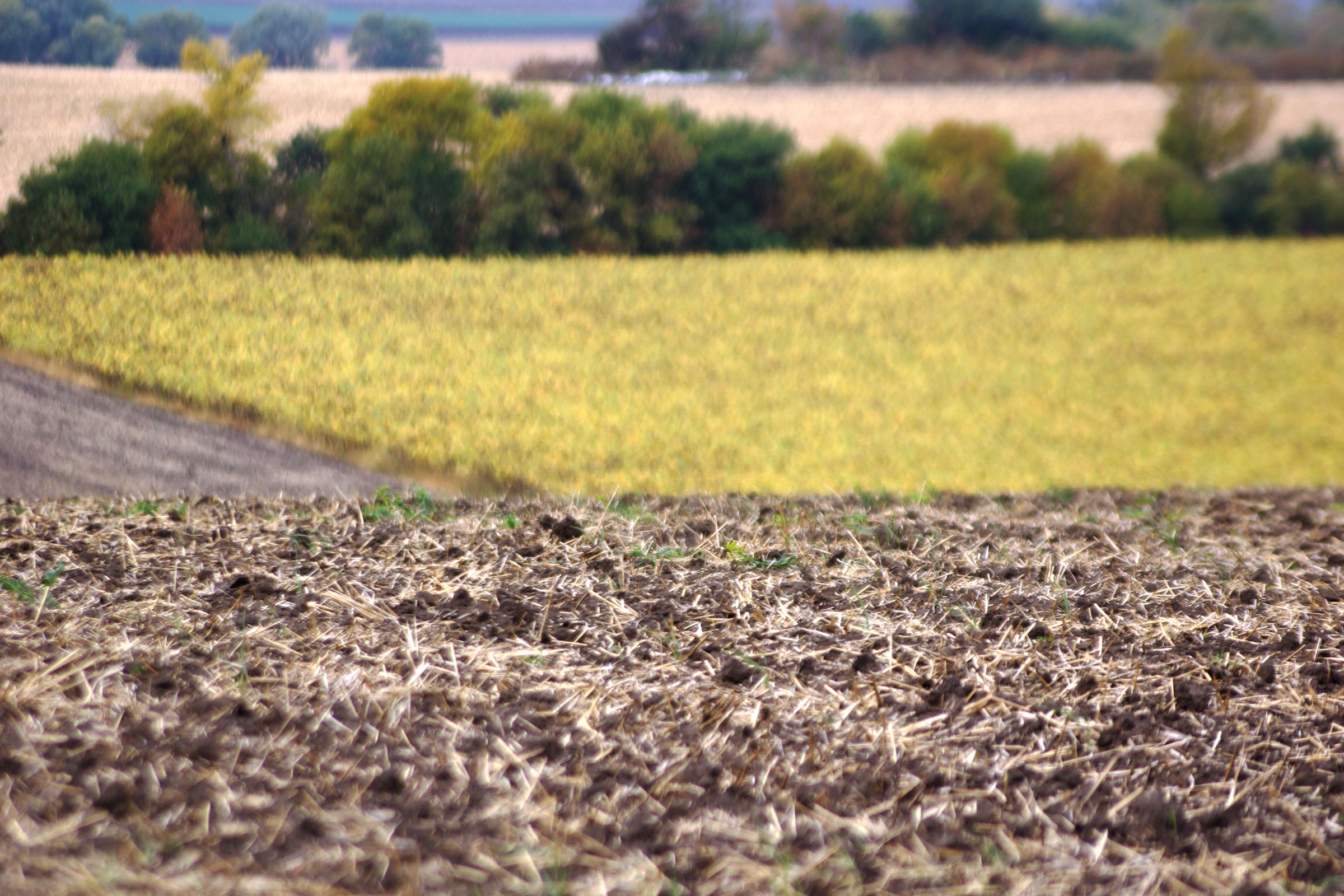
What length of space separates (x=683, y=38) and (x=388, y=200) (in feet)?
8.35

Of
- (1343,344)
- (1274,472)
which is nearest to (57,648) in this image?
(1274,472)

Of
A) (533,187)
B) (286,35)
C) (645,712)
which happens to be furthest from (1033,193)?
(645,712)

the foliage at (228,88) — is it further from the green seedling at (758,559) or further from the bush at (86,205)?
the green seedling at (758,559)

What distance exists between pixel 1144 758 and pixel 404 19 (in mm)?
5748

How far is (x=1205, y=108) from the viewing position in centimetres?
955

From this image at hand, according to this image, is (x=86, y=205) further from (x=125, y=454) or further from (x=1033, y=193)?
(x=1033, y=193)

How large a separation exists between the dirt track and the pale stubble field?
115cm

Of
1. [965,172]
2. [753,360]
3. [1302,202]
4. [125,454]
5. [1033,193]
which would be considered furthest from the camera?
[1302,202]

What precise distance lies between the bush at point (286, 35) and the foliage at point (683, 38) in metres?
1.86

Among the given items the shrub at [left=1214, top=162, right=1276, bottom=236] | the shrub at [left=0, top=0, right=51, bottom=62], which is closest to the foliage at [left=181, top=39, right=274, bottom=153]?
the shrub at [left=0, top=0, right=51, bottom=62]

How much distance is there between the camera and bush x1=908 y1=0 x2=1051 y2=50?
28.4 feet

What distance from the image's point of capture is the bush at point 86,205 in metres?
5.64

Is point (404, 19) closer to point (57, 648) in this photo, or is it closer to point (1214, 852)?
point (57, 648)

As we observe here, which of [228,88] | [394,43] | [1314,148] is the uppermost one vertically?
[394,43]
